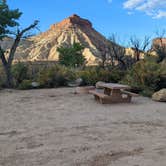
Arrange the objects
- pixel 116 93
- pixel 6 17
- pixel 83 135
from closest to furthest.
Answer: pixel 83 135, pixel 116 93, pixel 6 17

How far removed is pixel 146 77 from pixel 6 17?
728cm

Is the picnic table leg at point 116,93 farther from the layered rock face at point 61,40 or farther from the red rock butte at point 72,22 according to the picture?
the red rock butte at point 72,22

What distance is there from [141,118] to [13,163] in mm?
3625

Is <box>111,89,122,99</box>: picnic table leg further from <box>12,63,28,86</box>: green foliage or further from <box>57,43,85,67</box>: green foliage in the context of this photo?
<box>57,43,85,67</box>: green foliage

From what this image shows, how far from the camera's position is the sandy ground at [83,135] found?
12.6 ft

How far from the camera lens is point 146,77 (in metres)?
10.9

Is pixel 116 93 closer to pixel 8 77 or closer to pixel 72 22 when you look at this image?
pixel 8 77

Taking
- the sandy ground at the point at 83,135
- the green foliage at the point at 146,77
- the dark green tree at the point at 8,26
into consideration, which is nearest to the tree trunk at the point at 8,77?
the dark green tree at the point at 8,26

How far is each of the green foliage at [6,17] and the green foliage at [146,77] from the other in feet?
21.0

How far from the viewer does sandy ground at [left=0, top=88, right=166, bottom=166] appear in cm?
383

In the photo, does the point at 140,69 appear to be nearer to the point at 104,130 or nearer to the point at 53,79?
the point at 53,79

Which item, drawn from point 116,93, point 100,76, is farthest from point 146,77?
point 100,76

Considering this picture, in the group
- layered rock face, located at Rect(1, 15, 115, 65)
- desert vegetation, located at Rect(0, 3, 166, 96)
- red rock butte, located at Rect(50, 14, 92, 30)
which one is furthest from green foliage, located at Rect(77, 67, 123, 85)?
red rock butte, located at Rect(50, 14, 92, 30)

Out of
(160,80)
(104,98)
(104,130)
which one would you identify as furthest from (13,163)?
(160,80)
